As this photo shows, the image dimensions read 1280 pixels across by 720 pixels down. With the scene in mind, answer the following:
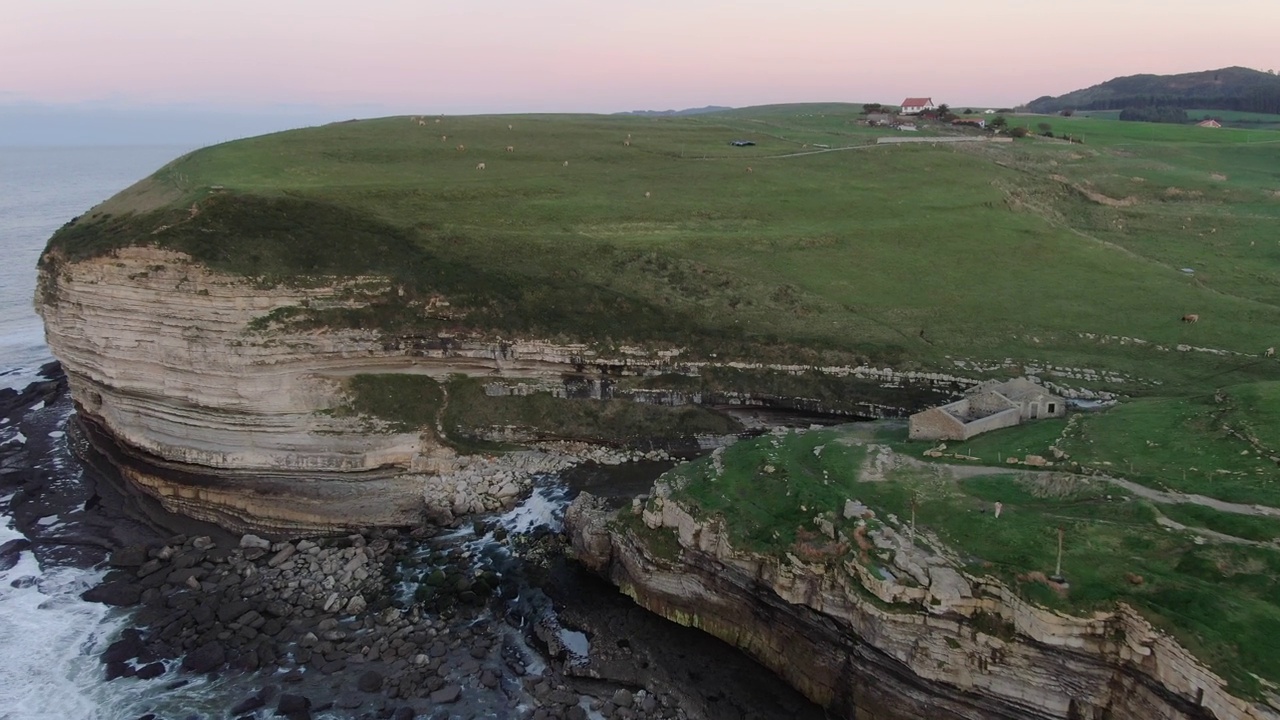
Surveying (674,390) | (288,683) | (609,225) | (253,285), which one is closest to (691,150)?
(609,225)

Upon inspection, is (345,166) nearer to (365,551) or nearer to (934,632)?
(365,551)

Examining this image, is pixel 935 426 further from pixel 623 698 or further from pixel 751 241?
pixel 751 241

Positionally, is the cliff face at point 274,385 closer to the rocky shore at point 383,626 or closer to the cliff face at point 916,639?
the rocky shore at point 383,626

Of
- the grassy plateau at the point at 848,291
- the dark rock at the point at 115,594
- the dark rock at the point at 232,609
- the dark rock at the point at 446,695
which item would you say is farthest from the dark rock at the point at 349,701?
the grassy plateau at the point at 848,291

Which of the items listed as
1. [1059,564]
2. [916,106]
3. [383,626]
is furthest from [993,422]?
[916,106]

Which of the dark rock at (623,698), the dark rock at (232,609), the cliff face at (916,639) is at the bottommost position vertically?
the dark rock at (623,698)
